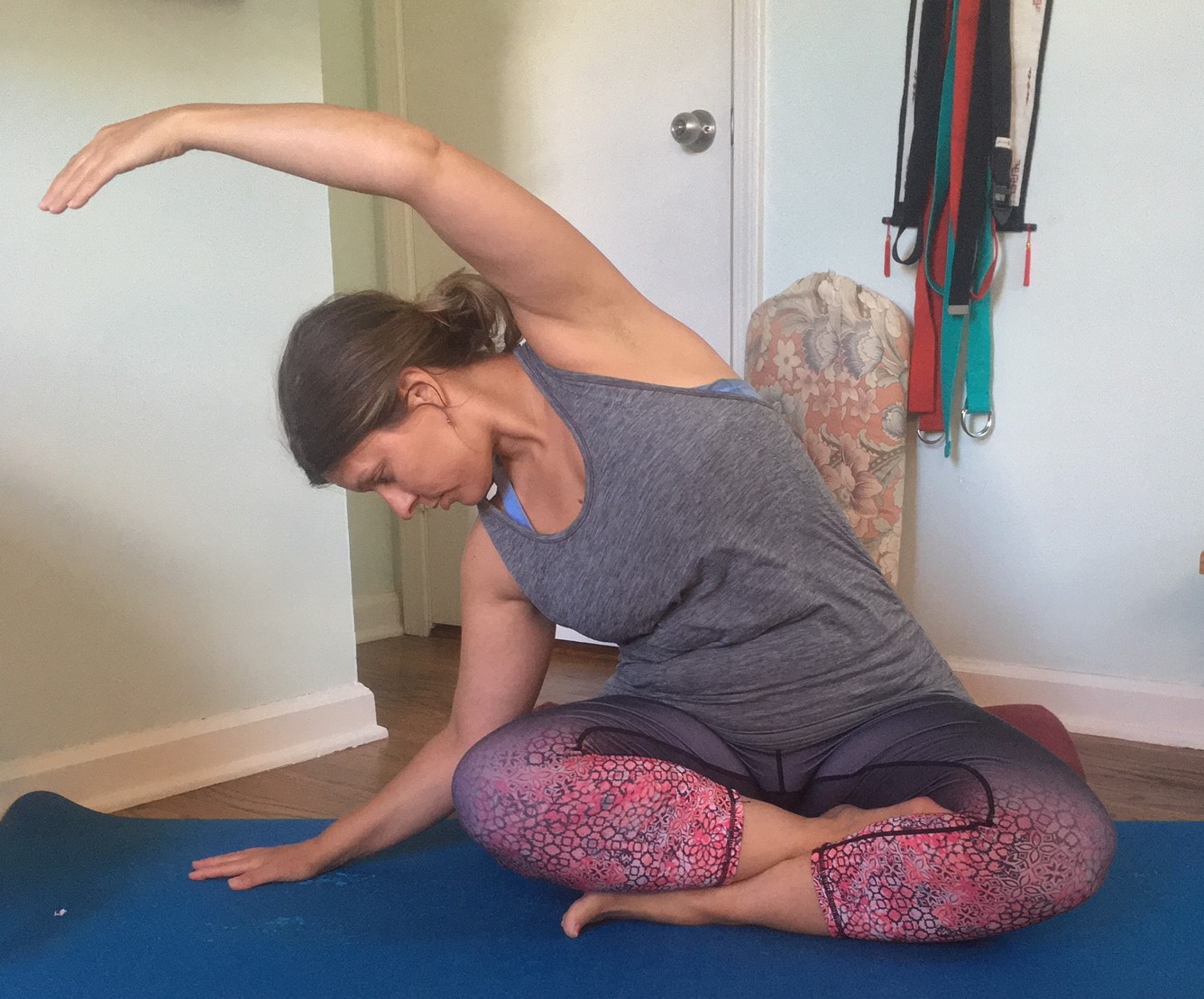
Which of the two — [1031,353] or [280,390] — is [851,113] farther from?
[280,390]

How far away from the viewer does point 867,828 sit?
1.13 m

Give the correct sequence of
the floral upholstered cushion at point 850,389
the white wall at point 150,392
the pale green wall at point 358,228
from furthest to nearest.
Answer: the pale green wall at point 358,228
the floral upholstered cushion at point 850,389
the white wall at point 150,392

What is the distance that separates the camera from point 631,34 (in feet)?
7.91

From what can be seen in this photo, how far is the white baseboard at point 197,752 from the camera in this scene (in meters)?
1.77

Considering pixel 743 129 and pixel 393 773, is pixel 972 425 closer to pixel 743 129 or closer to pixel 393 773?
pixel 743 129

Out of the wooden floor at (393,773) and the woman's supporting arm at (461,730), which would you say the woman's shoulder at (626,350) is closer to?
the woman's supporting arm at (461,730)

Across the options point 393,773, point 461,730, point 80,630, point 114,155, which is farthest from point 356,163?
point 393,773

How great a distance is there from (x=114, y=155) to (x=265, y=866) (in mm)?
832

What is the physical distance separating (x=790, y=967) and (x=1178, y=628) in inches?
47.7

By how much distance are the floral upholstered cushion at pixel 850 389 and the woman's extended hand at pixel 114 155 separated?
131cm

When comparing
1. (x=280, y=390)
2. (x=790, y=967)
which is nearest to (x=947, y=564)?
(x=790, y=967)

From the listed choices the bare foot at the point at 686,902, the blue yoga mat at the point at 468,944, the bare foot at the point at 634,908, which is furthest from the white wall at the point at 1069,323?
the bare foot at the point at 634,908

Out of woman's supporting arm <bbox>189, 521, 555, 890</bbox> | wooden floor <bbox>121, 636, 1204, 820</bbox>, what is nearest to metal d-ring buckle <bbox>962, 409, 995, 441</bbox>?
wooden floor <bbox>121, 636, 1204, 820</bbox>

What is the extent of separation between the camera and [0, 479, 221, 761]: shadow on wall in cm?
171
